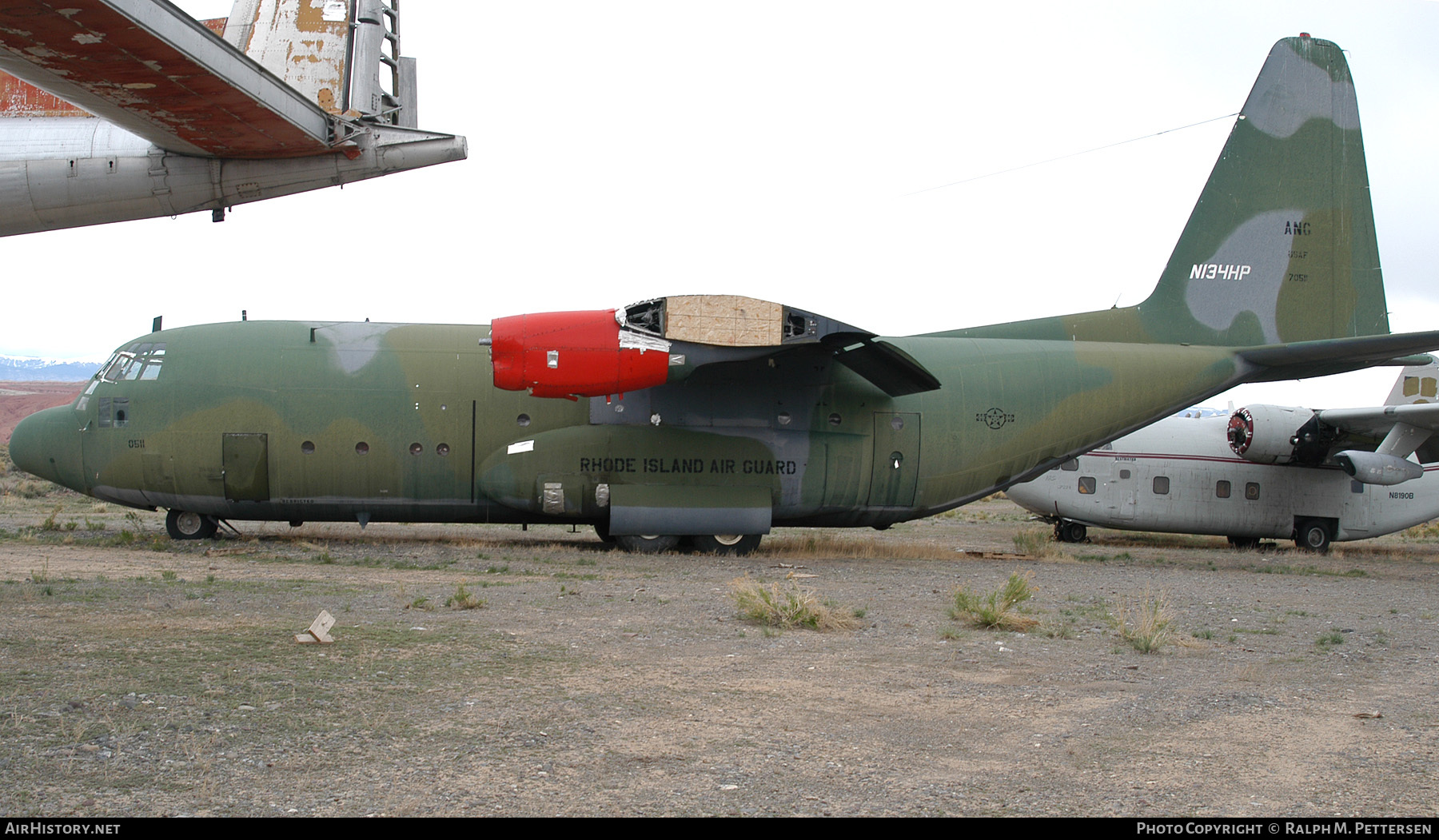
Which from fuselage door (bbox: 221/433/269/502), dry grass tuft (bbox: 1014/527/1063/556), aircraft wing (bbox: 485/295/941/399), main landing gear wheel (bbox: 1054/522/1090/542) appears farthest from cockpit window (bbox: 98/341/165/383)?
main landing gear wheel (bbox: 1054/522/1090/542)

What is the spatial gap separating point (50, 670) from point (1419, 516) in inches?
1015

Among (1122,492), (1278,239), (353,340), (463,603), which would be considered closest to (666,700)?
(463,603)

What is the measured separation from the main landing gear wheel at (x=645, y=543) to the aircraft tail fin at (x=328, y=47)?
8043mm

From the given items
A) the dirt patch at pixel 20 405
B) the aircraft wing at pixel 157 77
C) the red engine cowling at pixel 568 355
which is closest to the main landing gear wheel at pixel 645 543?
the red engine cowling at pixel 568 355

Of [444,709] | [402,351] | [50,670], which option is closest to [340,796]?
[444,709]

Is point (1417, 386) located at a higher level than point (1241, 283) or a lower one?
lower

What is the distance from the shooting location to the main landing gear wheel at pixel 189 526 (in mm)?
15945

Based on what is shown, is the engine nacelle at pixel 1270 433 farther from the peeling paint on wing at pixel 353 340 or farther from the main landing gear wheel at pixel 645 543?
the peeling paint on wing at pixel 353 340

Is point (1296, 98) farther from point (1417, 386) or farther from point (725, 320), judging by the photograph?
point (725, 320)

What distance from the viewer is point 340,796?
181 inches

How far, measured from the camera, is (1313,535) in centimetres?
2269

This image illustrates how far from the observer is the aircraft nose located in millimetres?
15461

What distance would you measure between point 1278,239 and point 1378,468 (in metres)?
5.78

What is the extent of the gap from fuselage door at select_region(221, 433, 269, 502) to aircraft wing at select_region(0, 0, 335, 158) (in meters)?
8.63
